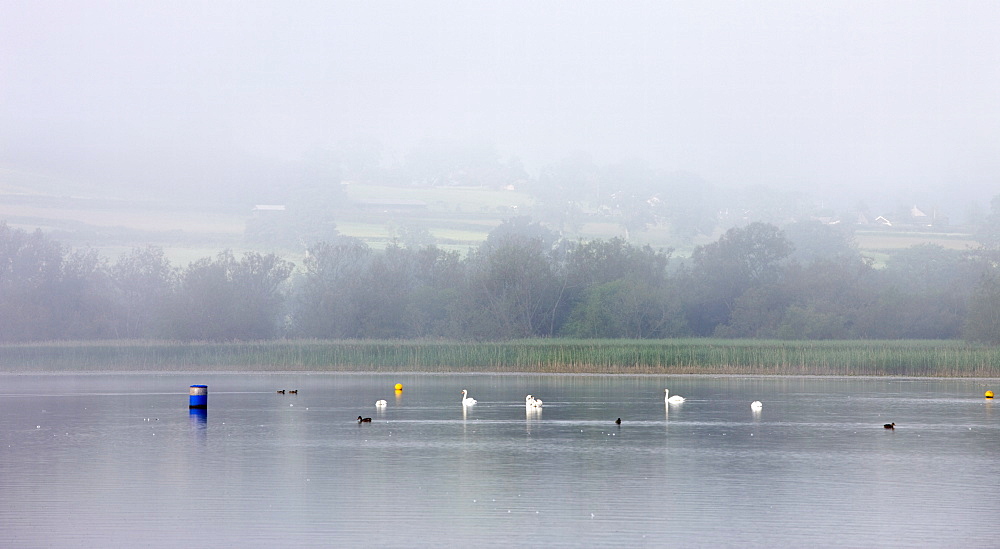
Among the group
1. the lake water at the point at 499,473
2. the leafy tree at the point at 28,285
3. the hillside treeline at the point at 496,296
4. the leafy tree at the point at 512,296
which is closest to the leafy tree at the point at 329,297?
the hillside treeline at the point at 496,296

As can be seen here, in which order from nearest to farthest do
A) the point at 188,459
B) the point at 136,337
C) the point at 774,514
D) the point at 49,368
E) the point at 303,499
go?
the point at 774,514 → the point at 303,499 → the point at 188,459 → the point at 49,368 → the point at 136,337

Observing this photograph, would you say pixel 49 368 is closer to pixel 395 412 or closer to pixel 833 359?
pixel 395 412

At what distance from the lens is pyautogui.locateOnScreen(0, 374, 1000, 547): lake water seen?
43.5 ft

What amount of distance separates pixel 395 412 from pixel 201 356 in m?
30.7

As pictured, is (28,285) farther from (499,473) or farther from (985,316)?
(499,473)

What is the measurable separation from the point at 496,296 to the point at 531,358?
22.5m

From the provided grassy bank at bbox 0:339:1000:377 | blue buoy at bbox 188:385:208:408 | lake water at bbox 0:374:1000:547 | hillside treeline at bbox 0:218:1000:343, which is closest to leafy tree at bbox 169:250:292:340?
hillside treeline at bbox 0:218:1000:343

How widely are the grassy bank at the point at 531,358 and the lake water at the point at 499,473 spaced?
603 inches

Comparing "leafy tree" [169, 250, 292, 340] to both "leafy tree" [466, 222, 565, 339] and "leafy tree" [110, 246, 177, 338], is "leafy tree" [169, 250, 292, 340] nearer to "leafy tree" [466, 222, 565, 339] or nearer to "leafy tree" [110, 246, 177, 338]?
"leafy tree" [110, 246, 177, 338]

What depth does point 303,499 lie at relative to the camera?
15562 mm

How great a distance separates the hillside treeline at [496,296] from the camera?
246 ft

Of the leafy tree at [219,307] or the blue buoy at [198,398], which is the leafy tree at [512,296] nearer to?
the leafy tree at [219,307]

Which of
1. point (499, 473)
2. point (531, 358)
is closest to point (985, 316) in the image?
point (531, 358)

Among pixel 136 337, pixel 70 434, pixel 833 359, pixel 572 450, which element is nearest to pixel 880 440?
pixel 572 450
